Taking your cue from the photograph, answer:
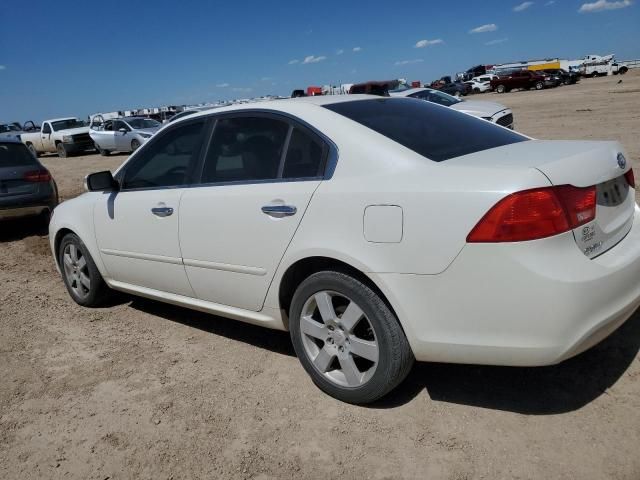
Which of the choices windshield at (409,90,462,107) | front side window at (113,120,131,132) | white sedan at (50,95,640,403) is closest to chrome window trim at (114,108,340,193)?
white sedan at (50,95,640,403)

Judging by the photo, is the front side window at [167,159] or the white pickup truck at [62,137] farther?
the white pickup truck at [62,137]

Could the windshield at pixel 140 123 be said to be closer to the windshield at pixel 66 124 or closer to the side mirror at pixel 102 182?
the windshield at pixel 66 124

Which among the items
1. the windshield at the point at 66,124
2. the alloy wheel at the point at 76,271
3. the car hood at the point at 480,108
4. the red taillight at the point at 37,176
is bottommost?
the alloy wheel at the point at 76,271

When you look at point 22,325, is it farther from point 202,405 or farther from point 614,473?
point 614,473

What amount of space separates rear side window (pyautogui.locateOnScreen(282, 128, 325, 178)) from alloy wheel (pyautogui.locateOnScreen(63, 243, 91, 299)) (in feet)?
8.22

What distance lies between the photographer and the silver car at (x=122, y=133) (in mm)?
21172

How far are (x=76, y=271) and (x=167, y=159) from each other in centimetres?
165

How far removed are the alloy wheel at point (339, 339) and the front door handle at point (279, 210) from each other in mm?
464

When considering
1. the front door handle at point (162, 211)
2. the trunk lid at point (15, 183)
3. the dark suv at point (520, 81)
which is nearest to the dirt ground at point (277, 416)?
the front door handle at point (162, 211)

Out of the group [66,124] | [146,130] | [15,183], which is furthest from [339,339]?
[66,124]

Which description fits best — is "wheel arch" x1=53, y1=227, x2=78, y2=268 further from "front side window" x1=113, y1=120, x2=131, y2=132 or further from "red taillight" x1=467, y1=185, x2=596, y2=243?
"front side window" x1=113, y1=120, x2=131, y2=132

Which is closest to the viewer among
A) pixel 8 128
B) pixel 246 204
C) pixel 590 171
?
pixel 590 171

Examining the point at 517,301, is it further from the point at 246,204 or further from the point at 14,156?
the point at 14,156

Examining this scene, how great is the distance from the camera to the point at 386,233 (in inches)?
105
